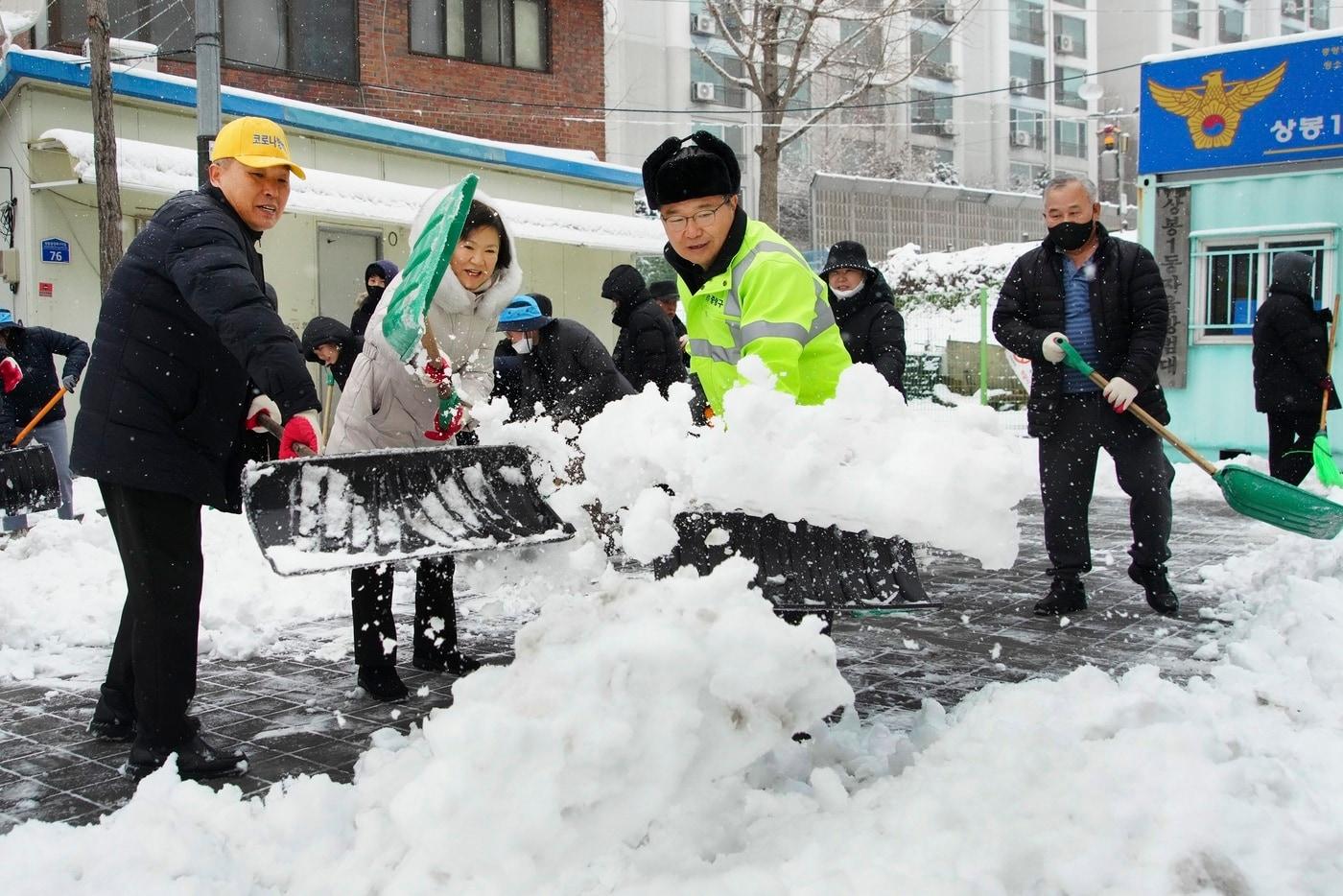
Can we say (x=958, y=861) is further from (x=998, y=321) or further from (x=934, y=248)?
(x=934, y=248)

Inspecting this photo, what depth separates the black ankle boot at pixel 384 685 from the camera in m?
4.15

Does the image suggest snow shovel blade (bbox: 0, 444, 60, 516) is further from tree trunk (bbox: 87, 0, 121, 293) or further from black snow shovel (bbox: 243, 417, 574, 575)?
tree trunk (bbox: 87, 0, 121, 293)

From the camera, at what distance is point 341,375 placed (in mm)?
7973

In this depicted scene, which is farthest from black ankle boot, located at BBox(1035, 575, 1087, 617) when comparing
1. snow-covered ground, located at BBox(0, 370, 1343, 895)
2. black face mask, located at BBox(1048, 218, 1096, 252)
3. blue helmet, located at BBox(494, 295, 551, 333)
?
blue helmet, located at BBox(494, 295, 551, 333)

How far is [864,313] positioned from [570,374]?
1.64 metres

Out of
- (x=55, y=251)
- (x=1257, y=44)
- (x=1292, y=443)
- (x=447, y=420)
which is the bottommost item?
(x=1292, y=443)

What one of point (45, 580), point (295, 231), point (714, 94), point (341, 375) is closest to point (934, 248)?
point (714, 94)

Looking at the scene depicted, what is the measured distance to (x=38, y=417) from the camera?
8531mm

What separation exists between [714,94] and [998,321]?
3149 cm

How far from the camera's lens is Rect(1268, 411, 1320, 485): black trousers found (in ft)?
26.9

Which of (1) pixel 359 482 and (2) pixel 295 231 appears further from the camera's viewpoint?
(2) pixel 295 231

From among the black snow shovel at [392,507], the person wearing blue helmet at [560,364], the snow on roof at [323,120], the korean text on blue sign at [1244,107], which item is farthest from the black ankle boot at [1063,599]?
the snow on roof at [323,120]

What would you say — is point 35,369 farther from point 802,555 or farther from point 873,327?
point 802,555

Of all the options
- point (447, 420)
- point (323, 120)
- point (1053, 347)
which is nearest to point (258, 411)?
point (447, 420)
